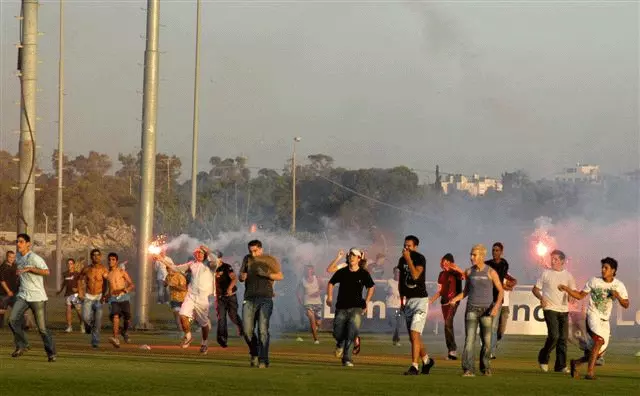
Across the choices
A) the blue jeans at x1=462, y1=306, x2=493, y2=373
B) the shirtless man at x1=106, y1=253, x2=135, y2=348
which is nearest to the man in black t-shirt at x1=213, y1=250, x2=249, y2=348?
the shirtless man at x1=106, y1=253, x2=135, y2=348

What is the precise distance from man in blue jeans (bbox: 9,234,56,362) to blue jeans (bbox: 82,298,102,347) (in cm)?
410

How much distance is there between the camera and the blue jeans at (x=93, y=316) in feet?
A: 89.6

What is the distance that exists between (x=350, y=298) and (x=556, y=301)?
10.1ft

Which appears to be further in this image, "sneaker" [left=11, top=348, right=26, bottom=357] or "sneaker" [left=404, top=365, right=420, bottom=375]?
"sneaker" [left=11, top=348, right=26, bottom=357]

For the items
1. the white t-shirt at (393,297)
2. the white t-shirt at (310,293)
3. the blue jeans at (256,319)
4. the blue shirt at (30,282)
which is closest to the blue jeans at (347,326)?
the blue jeans at (256,319)

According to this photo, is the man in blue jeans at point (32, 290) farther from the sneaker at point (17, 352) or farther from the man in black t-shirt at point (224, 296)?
the man in black t-shirt at point (224, 296)

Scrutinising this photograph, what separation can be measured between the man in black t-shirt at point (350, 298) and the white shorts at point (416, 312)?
114 centimetres

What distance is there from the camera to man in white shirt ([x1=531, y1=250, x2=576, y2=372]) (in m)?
22.6

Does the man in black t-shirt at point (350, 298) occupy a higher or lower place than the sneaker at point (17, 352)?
higher

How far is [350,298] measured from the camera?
2305 cm

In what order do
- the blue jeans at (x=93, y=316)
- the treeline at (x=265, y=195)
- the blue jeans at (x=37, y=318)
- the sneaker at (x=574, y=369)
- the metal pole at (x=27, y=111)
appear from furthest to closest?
the treeline at (x=265, y=195) → the metal pole at (x=27, y=111) → the blue jeans at (x=93, y=316) → the blue jeans at (x=37, y=318) → the sneaker at (x=574, y=369)

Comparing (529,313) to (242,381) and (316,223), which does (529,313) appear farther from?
(316,223)

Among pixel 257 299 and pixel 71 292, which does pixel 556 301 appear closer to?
pixel 257 299

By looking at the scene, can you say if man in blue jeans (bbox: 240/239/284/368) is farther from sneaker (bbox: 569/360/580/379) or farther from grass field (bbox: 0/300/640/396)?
sneaker (bbox: 569/360/580/379)
